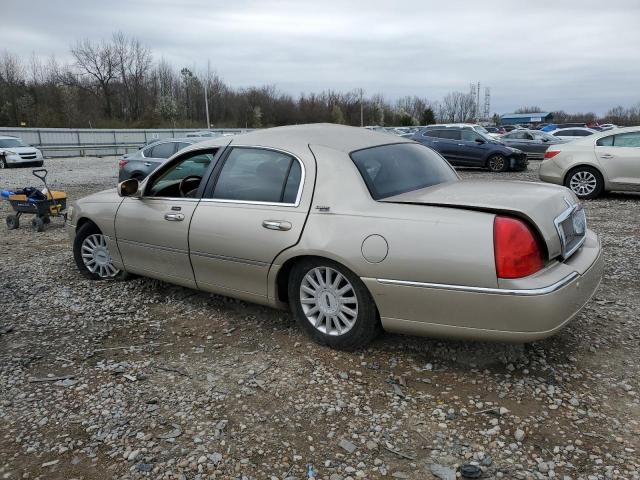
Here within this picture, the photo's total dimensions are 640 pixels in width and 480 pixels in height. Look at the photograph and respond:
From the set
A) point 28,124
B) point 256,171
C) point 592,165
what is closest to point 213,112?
point 28,124

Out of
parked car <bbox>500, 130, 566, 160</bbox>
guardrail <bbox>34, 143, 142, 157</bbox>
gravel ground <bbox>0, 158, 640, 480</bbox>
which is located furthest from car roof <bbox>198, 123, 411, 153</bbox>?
guardrail <bbox>34, 143, 142, 157</bbox>

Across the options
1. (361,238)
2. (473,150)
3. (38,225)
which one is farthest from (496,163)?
(361,238)

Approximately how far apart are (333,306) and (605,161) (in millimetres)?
9235

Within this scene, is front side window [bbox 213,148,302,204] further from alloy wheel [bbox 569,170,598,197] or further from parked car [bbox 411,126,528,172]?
parked car [bbox 411,126,528,172]

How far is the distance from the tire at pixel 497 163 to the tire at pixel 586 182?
21.6 feet

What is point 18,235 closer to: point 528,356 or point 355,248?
point 355,248

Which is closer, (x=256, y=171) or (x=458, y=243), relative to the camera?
(x=458, y=243)

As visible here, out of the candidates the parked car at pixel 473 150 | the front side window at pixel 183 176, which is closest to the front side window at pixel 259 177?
the front side window at pixel 183 176

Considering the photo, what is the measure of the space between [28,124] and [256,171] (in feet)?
184

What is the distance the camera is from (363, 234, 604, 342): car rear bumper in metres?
2.86

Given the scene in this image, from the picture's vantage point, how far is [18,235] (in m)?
8.23

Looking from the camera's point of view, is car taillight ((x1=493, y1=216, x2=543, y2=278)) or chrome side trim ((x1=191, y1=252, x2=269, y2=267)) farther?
chrome side trim ((x1=191, y1=252, x2=269, y2=267))

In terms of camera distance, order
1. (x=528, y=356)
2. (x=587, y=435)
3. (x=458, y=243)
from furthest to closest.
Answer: (x=528, y=356)
(x=458, y=243)
(x=587, y=435)

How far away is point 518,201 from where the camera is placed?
3127 millimetres
